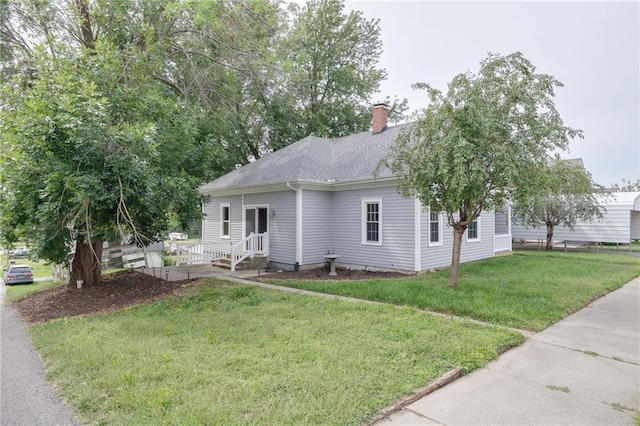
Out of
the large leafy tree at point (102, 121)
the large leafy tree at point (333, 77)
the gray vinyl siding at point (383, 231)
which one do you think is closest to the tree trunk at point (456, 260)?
the gray vinyl siding at point (383, 231)

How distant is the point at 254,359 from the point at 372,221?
26.6 feet

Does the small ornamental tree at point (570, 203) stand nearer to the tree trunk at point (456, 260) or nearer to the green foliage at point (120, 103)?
the tree trunk at point (456, 260)

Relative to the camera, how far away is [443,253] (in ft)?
40.1

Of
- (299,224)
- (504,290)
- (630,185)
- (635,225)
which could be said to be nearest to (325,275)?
(299,224)

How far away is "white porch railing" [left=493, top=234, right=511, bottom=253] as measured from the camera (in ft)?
51.5

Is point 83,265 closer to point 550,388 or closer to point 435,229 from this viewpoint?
point 435,229

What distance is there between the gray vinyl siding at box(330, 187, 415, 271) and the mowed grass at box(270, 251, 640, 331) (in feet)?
3.82

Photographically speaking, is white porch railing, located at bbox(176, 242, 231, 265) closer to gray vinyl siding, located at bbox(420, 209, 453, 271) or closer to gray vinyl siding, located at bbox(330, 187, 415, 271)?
gray vinyl siding, located at bbox(330, 187, 415, 271)

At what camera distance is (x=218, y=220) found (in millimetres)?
15914

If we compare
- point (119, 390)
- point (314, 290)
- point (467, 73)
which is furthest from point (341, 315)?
point (467, 73)

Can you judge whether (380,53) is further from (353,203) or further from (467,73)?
(467,73)

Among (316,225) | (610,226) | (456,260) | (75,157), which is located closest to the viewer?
(75,157)

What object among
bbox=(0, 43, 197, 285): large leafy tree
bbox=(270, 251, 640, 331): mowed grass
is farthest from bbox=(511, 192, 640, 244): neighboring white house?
bbox=(0, 43, 197, 285): large leafy tree

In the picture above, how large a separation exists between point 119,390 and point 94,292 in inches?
289
